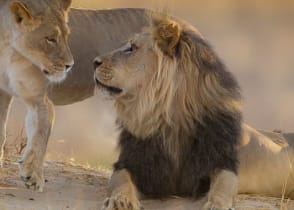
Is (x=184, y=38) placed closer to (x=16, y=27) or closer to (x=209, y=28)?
(x=16, y=27)

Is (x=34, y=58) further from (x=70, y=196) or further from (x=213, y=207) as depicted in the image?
(x=213, y=207)

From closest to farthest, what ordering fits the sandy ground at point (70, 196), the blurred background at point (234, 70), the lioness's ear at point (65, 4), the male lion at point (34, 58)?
the sandy ground at point (70, 196) < the male lion at point (34, 58) < the lioness's ear at point (65, 4) < the blurred background at point (234, 70)

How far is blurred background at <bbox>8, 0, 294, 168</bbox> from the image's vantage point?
34.2ft

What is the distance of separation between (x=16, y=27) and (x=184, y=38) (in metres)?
0.96

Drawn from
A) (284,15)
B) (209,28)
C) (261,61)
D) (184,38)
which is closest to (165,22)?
(184,38)

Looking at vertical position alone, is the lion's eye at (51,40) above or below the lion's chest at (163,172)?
above

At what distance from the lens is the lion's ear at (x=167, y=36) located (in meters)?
6.53

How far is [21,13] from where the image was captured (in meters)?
6.80

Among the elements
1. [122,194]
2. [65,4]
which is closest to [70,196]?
[122,194]

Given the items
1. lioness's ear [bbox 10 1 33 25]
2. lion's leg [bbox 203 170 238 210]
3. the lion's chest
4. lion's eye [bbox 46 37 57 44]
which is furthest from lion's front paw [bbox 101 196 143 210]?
lioness's ear [bbox 10 1 33 25]

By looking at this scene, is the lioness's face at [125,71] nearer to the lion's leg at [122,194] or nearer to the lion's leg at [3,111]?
the lion's leg at [122,194]

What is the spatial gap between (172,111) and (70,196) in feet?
2.44

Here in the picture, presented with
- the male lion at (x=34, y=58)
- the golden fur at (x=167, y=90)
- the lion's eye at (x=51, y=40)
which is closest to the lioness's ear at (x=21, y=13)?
the male lion at (x=34, y=58)

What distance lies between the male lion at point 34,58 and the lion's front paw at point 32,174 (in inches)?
3.9
